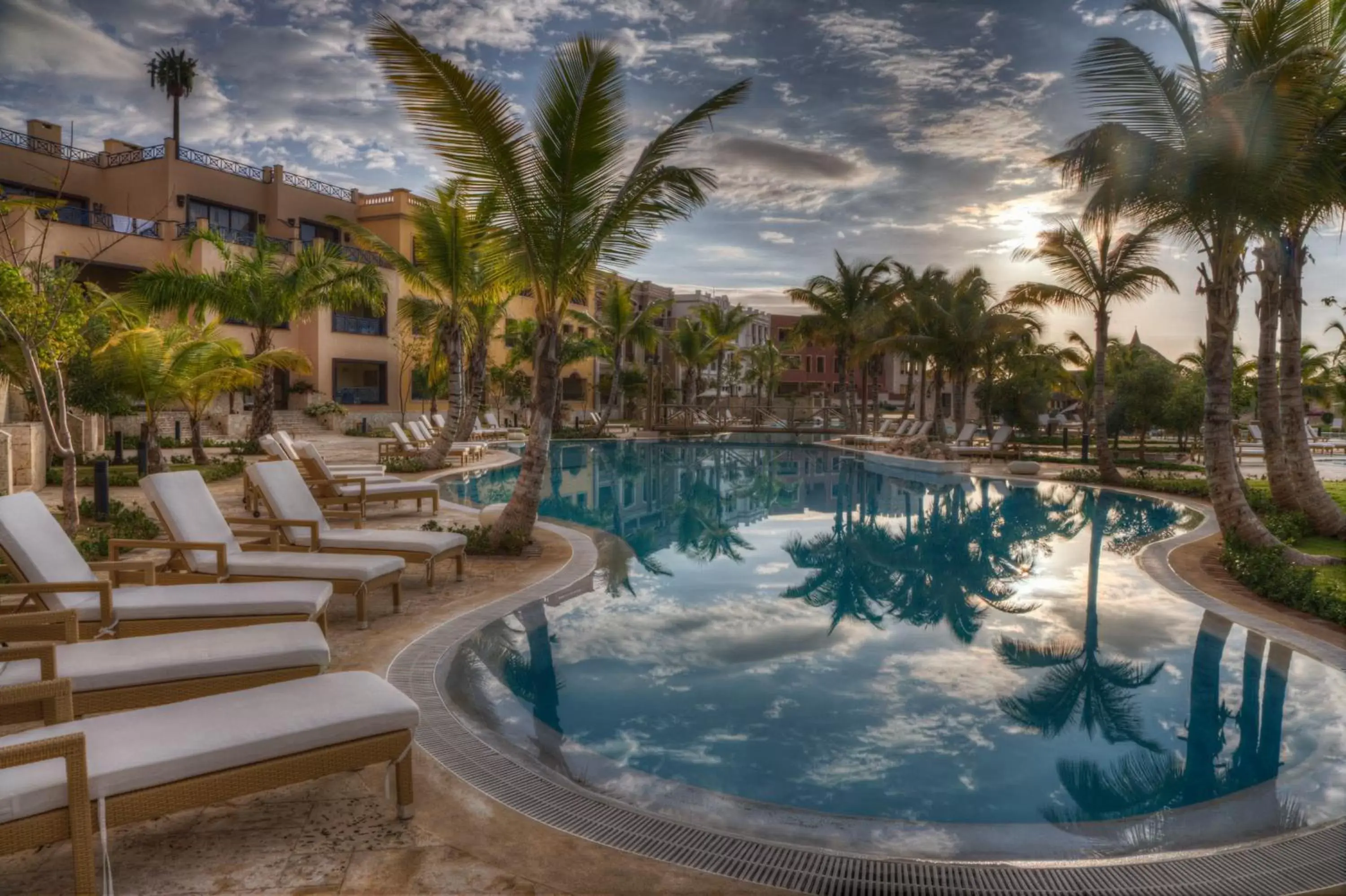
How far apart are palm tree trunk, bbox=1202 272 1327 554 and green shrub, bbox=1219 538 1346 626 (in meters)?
0.28

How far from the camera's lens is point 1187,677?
591cm

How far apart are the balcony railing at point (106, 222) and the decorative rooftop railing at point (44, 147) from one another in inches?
77.1

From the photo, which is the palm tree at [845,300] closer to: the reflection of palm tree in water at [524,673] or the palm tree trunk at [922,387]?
the palm tree trunk at [922,387]

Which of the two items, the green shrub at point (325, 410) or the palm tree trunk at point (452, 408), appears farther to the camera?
the green shrub at point (325, 410)

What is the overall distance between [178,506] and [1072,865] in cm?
612

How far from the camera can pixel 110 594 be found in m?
4.72

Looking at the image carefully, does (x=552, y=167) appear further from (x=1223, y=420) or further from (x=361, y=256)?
(x=361, y=256)

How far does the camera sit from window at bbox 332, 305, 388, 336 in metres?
32.4

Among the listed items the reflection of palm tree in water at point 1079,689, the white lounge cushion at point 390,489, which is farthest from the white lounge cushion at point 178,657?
the white lounge cushion at point 390,489

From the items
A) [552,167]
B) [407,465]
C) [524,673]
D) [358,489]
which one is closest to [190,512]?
[524,673]

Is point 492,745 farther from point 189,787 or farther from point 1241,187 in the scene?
point 1241,187

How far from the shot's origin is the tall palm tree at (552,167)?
8.44 meters

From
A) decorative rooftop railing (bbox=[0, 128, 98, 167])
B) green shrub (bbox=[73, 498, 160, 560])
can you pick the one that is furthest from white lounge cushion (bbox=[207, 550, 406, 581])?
decorative rooftop railing (bbox=[0, 128, 98, 167])

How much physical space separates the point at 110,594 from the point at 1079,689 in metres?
6.17
